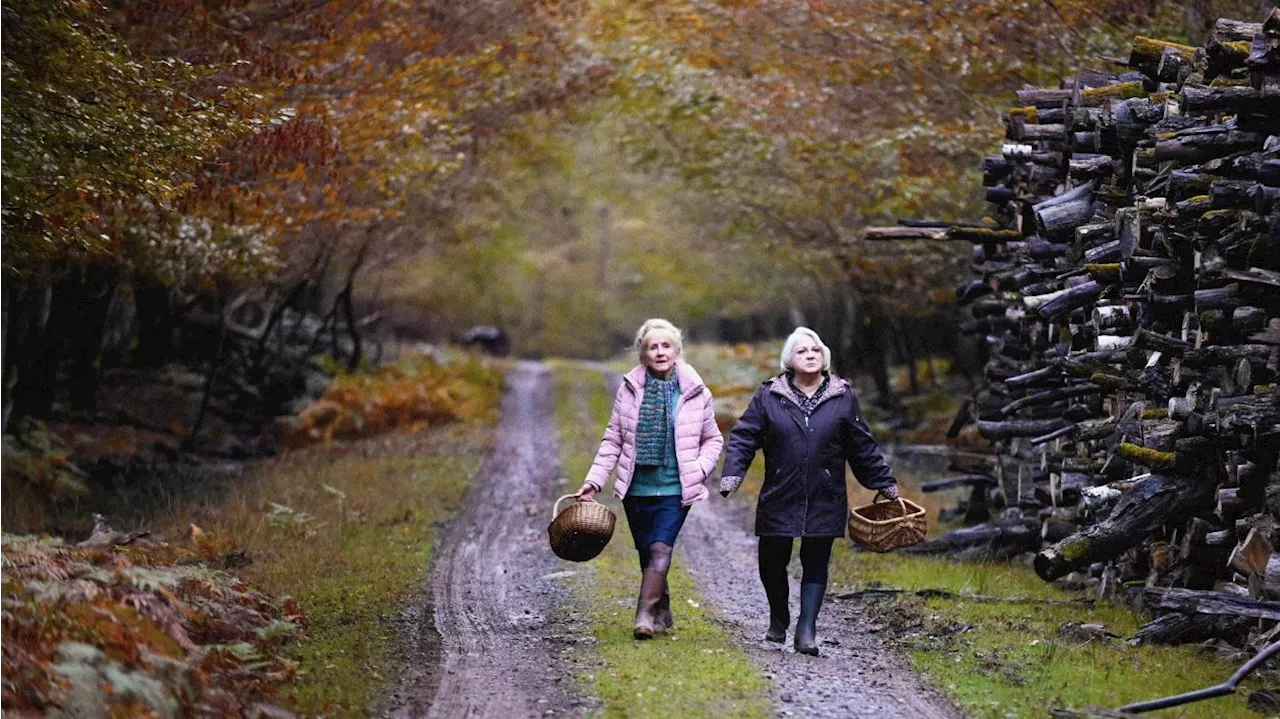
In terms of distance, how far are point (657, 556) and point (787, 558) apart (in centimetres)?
91

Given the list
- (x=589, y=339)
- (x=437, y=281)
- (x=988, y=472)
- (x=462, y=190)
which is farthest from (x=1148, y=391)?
(x=589, y=339)

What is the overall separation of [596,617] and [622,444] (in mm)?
1677

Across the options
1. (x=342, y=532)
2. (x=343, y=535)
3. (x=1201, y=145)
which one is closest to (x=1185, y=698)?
(x=1201, y=145)

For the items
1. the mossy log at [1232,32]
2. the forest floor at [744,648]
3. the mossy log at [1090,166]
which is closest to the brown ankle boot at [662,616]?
the forest floor at [744,648]

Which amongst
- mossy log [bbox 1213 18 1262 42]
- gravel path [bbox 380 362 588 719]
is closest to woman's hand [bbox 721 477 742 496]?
gravel path [bbox 380 362 588 719]

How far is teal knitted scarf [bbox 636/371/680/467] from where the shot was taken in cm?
947

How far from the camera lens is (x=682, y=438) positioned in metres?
9.44

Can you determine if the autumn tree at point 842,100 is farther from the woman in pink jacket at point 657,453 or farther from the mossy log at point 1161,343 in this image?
the woman in pink jacket at point 657,453

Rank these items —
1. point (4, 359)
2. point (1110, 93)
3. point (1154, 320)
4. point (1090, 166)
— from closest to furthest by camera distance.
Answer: point (1154, 320) < point (1090, 166) < point (1110, 93) < point (4, 359)

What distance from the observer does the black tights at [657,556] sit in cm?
938

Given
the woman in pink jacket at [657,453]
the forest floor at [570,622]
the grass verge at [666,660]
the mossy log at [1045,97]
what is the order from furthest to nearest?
1. the mossy log at [1045,97]
2. the woman in pink jacket at [657,453]
3. the forest floor at [570,622]
4. the grass verge at [666,660]

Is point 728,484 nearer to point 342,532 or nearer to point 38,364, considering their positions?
point 342,532

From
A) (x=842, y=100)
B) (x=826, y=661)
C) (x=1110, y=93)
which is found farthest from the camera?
(x=842, y=100)

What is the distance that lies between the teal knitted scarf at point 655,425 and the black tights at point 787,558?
959 mm
